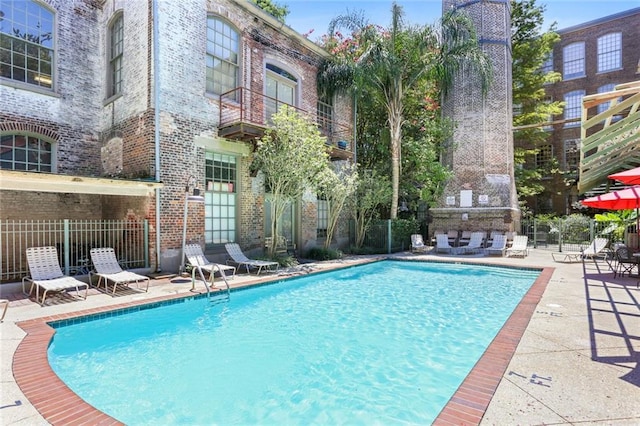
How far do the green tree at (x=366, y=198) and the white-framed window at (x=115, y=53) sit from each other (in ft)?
29.2

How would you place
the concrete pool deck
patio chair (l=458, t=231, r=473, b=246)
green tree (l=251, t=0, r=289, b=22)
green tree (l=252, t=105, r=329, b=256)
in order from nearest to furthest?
the concrete pool deck, green tree (l=252, t=105, r=329, b=256), patio chair (l=458, t=231, r=473, b=246), green tree (l=251, t=0, r=289, b=22)

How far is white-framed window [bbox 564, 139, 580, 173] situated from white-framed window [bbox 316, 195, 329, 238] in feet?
61.5

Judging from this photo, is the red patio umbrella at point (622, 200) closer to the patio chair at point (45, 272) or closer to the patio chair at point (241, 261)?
the patio chair at point (241, 261)

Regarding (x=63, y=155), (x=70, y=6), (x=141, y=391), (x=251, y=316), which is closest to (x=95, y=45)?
(x=70, y=6)

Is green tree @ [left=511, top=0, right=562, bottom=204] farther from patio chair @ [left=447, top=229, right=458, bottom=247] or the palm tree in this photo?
the palm tree

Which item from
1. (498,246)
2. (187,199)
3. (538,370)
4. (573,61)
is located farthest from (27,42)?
(573,61)

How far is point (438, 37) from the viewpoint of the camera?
14.9 meters

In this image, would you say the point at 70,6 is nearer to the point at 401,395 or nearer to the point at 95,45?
the point at 95,45

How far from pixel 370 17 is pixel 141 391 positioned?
15255 mm

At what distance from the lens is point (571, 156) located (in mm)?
24750

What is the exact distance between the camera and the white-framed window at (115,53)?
10.5 meters

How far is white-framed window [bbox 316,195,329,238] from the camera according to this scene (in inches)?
592

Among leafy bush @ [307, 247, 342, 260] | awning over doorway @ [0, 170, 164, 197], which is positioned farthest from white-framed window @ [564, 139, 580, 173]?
awning over doorway @ [0, 170, 164, 197]

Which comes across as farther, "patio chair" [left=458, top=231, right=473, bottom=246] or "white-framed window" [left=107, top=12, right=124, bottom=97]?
"patio chair" [left=458, top=231, right=473, bottom=246]
